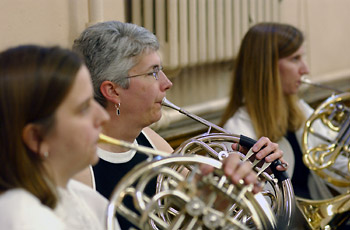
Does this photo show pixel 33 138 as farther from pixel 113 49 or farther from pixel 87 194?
pixel 113 49

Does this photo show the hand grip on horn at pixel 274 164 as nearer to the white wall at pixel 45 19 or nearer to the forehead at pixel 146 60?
the forehead at pixel 146 60

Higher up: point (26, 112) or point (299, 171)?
→ point (26, 112)

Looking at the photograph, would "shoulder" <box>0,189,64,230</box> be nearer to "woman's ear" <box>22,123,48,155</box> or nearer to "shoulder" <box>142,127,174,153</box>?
"woman's ear" <box>22,123,48,155</box>

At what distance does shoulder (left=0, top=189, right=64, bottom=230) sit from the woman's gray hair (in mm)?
639

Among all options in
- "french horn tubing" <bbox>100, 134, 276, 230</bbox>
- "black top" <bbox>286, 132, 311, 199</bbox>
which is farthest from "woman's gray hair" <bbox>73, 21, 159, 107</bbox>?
"black top" <bbox>286, 132, 311, 199</bbox>

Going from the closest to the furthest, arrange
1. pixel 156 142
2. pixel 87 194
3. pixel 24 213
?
1. pixel 24 213
2. pixel 87 194
3. pixel 156 142

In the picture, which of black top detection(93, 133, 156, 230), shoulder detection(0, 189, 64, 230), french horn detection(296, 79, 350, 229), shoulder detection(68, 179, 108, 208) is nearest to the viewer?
shoulder detection(0, 189, 64, 230)

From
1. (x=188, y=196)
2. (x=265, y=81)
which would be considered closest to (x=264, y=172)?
(x=188, y=196)

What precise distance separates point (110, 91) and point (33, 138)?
606 mm

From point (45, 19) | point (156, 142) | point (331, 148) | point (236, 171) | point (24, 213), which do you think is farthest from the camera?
point (331, 148)

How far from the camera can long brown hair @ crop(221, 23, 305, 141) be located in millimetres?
2359

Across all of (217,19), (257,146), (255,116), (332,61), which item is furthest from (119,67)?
(332,61)

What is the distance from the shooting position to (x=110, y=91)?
1.63 metres

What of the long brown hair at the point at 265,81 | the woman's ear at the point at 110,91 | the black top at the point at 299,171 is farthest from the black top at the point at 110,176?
the black top at the point at 299,171
